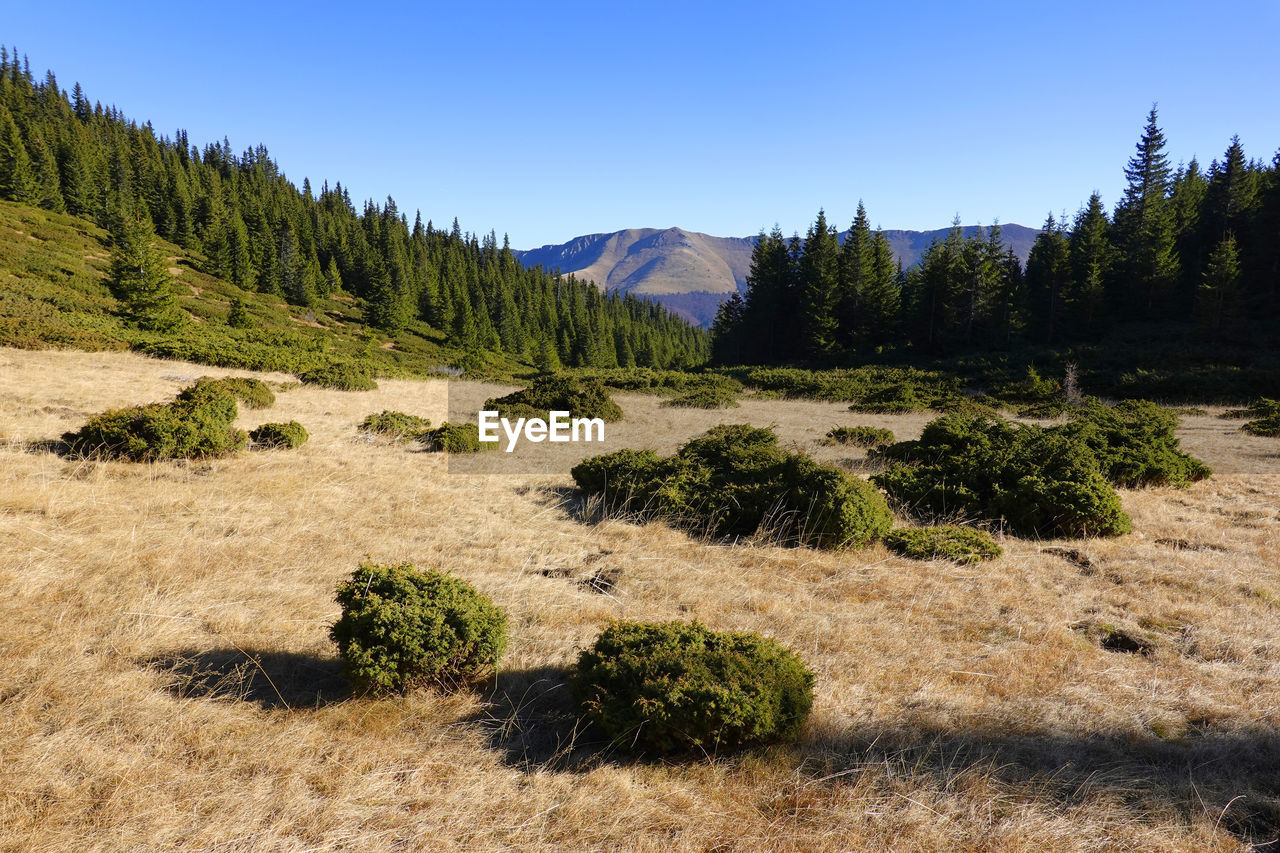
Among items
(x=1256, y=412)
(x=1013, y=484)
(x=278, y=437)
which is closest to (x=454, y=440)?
(x=278, y=437)

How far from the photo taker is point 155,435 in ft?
27.3

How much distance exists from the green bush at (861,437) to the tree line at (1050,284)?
34.8m

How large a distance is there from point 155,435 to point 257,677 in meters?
6.36

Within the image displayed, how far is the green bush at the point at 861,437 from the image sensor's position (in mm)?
15008

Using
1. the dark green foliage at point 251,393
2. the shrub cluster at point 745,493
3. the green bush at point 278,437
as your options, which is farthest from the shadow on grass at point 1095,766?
the dark green foliage at point 251,393

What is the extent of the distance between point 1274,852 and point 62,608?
7.29 meters

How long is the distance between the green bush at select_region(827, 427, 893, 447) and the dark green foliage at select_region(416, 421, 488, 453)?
8864 mm

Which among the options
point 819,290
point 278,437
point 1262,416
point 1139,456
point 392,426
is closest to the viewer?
point 278,437

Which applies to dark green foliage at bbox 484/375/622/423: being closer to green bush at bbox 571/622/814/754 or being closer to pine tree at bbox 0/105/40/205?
green bush at bbox 571/622/814/754

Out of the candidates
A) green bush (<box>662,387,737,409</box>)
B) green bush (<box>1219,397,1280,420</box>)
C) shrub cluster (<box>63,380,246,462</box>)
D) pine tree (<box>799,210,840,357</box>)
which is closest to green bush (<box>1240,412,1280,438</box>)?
green bush (<box>1219,397,1280,420</box>)

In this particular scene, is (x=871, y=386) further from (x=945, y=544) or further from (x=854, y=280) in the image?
(x=945, y=544)

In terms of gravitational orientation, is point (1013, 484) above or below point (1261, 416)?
below

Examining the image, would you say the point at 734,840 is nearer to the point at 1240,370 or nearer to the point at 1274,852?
the point at 1274,852

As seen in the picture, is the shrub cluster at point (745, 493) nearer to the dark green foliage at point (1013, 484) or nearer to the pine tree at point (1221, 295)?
the dark green foliage at point (1013, 484)
